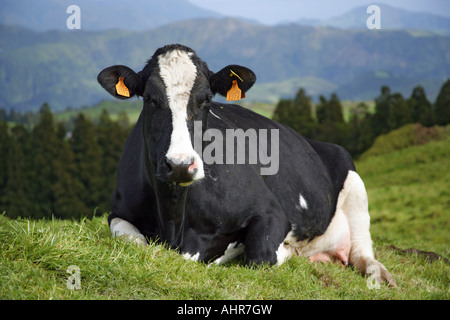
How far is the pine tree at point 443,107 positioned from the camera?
2486 inches

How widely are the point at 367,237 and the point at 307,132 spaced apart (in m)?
68.7

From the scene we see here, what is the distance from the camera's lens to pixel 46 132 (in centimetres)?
6638

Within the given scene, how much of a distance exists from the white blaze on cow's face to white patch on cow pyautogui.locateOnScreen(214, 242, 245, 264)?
6.26ft

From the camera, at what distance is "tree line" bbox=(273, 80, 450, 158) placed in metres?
64.9

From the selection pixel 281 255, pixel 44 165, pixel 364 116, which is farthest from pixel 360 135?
pixel 281 255

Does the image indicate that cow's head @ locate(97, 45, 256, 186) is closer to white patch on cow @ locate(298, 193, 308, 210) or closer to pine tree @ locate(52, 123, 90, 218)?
white patch on cow @ locate(298, 193, 308, 210)

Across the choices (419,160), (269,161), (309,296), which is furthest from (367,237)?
(419,160)

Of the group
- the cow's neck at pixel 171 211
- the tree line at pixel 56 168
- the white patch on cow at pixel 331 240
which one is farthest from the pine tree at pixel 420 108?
the cow's neck at pixel 171 211

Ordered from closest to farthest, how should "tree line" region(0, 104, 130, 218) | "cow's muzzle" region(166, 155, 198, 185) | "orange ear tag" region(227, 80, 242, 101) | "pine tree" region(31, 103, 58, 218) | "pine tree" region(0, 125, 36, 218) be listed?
"cow's muzzle" region(166, 155, 198, 185)
"orange ear tag" region(227, 80, 242, 101)
"pine tree" region(0, 125, 36, 218)
"tree line" region(0, 104, 130, 218)
"pine tree" region(31, 103, 58, 218)

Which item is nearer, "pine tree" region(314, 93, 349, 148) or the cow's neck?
the cow's neck

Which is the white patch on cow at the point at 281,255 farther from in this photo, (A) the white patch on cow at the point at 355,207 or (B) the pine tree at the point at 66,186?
(B) the pine tree at the point at 66,186

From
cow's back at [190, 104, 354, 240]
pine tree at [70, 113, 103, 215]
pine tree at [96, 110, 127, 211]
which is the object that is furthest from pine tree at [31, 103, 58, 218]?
cow's back at [190, 104, 354, 240]

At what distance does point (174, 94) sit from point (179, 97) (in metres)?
0.08
